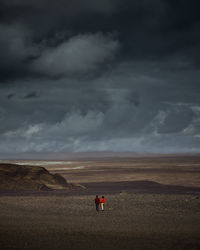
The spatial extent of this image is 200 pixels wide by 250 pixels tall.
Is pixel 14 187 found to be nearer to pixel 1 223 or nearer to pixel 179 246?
pixel 1 223

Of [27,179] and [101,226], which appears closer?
[101,226]

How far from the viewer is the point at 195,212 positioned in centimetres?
2664

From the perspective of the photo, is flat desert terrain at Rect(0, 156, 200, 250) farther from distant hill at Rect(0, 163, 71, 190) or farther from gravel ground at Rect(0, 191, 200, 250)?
distant hill at Rect(0, 163, 71, 190)

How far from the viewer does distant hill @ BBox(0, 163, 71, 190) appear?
162 ft

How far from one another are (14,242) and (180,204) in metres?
20.4

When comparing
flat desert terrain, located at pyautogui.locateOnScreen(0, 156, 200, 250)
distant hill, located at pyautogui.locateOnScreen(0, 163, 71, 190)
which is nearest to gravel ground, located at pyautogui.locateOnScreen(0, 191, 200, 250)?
flat desert terrain, located at pyautogui.locateOnScreen(0, 156, 200, 250)

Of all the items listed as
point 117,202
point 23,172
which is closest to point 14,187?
Result: point 23,172

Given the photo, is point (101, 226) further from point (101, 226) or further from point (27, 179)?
point (27, 179)

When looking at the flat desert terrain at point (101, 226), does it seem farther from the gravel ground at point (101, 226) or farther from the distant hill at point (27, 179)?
the distant hill at point (27, 179)

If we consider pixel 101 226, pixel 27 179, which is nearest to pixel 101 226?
pixel 101 226

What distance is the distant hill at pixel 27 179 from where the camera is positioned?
49.3 metres

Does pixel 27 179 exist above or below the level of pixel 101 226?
above

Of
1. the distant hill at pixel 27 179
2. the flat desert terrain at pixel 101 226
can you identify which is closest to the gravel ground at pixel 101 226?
the flat desert terrain at pixel 101 226

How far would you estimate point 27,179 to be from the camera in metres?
51.1
